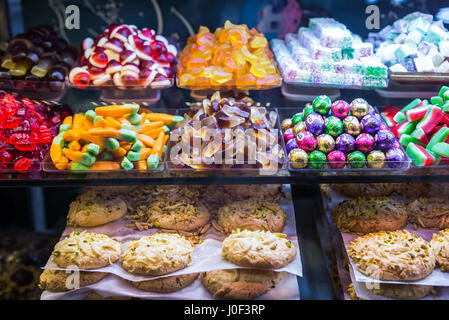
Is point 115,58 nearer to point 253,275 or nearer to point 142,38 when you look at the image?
point 142,38

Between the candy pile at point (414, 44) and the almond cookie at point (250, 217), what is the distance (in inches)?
36.5

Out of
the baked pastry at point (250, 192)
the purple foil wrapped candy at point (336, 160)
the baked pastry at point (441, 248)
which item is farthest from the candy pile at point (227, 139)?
the baked pastry at point (441, 248)

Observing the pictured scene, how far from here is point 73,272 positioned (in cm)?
192

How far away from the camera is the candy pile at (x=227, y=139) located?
75.4 inches

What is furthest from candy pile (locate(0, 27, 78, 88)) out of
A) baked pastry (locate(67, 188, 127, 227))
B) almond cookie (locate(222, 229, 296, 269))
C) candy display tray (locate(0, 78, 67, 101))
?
almond cookie (locate(222, 229, 296, 269))

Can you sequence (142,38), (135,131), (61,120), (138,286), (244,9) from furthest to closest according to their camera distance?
(244,9), (142,38), (61,120), (135,131), (138,286)

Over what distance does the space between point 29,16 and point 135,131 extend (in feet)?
3.57

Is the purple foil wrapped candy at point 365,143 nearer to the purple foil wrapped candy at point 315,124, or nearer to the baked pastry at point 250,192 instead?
the purple foil wrapped candy at point 315,124

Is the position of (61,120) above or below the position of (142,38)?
below

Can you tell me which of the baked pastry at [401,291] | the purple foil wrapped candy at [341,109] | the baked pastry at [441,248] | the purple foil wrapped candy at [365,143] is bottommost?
the baked pastry at [401,291]

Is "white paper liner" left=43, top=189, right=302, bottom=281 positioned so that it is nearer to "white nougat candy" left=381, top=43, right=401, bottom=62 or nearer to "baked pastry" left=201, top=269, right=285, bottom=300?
"baked pastry" left=201, top=269, right=285, bottom=300

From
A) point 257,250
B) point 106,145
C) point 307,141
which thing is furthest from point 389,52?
point 106,145

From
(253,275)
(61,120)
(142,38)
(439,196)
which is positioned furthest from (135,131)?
(439,196)

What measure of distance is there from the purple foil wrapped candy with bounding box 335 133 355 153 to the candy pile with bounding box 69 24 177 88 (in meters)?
0.87
